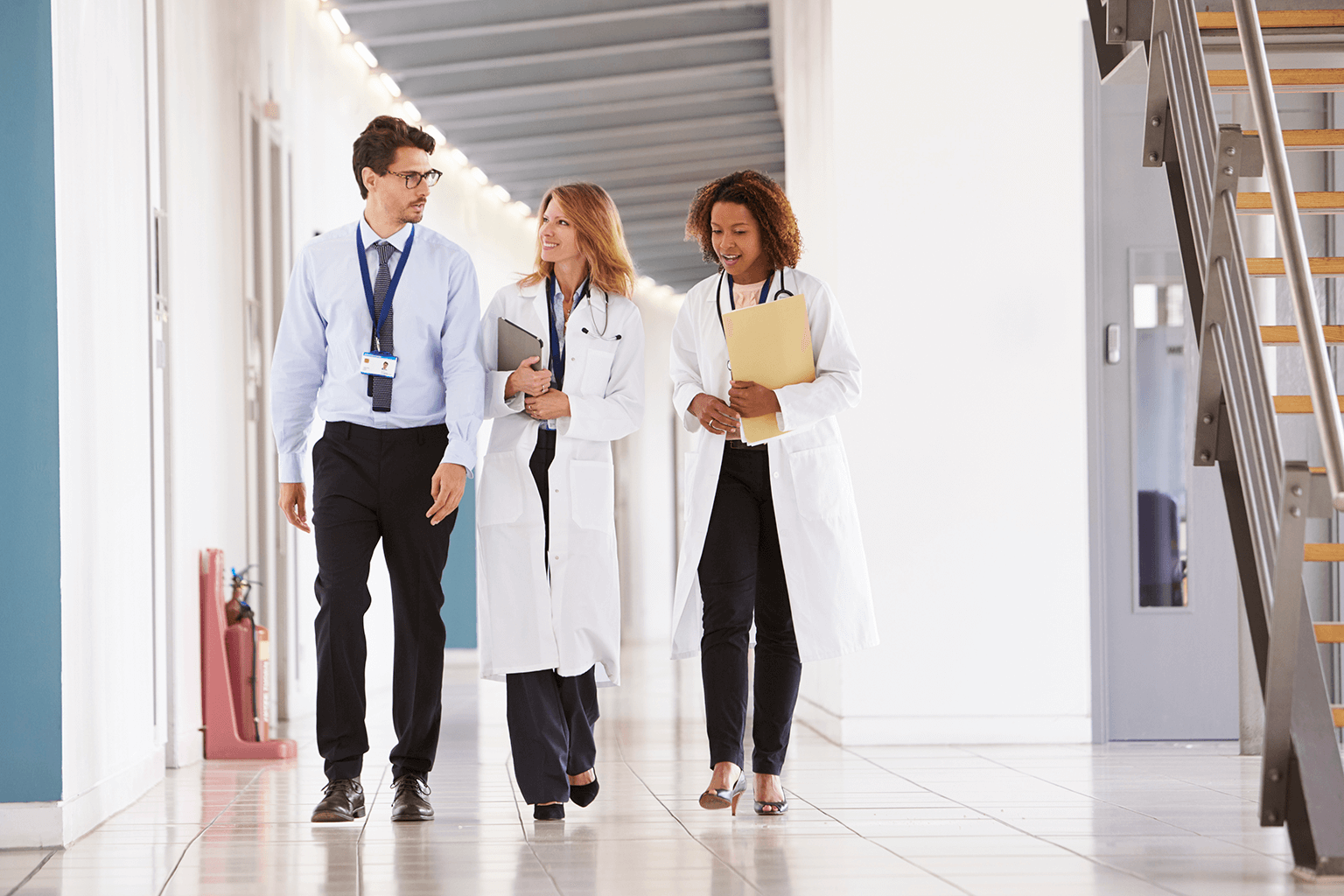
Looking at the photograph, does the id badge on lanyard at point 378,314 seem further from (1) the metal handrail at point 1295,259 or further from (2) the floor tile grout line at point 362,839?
(1) the metal handrail at point 1295,259

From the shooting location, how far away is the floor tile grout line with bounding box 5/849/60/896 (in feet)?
8.98

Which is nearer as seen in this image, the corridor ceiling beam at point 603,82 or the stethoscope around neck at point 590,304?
the stethoscope around neck at point 590,304

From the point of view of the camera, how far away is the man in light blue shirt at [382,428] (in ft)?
11.3

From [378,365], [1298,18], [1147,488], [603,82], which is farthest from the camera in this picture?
[603,82]

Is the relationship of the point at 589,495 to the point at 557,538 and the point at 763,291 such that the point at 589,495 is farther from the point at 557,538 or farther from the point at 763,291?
the point at 763,291

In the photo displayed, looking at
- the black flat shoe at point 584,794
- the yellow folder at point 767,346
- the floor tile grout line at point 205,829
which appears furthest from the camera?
the black flat shoe at point 584,794

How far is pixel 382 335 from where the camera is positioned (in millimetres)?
3469

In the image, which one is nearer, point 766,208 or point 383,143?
point 383,143

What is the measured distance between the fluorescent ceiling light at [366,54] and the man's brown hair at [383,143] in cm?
477

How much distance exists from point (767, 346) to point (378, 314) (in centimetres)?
→ 97

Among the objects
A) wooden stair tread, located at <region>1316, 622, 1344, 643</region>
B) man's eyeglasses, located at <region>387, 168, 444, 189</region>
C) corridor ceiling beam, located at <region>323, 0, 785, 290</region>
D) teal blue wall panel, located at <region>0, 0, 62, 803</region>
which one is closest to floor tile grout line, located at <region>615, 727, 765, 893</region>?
wooden stair tread, located at <region>1316, 622, 1344, 643</region>

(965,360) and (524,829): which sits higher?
(965,360)

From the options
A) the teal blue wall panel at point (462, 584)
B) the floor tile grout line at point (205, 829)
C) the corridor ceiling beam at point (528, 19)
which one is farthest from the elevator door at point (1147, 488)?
the teal blue wall panel at point (462, 584)

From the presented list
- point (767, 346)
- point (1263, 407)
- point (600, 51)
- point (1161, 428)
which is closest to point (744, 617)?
point (767, 346)
